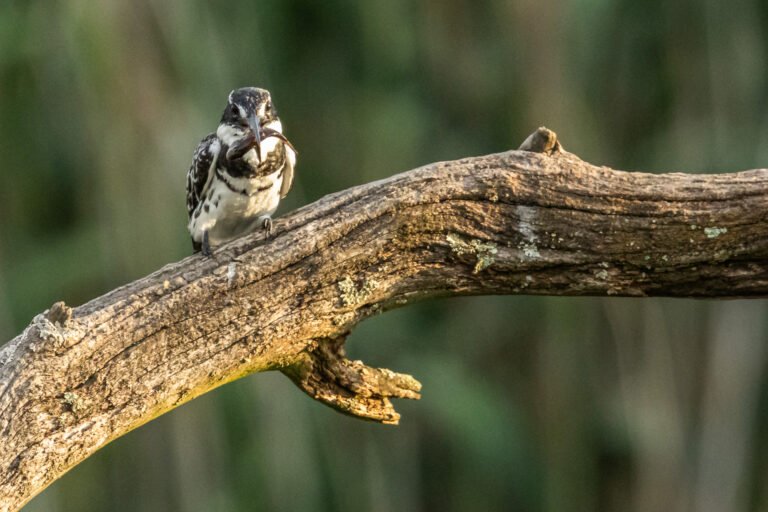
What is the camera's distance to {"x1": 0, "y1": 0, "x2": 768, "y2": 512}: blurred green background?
5.58 m

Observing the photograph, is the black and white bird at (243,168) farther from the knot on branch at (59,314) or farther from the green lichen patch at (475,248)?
the knot on branch at (59,314)

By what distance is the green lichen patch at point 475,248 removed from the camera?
3168mm

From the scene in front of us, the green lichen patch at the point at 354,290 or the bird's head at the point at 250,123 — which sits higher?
the bird's head at the point at 250,123

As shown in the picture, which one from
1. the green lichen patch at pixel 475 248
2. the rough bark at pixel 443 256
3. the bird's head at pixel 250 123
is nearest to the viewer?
the rough bark at pixel 443 256

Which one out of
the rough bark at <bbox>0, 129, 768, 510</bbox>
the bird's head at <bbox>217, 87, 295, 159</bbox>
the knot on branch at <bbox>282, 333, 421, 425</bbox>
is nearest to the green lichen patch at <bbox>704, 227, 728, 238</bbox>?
the rough bark at <bbox>0, 129, 768, 510</bbox>

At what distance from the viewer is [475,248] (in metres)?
3.17

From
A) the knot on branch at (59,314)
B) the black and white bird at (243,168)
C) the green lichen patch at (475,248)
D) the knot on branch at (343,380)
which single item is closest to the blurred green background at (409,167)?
the black and white bird at (243,168)

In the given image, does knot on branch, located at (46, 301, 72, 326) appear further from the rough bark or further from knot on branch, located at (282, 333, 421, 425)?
knot on branch, located at (282, 333, 421, 425)

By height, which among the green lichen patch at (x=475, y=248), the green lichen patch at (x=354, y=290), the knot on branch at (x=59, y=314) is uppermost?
the green lichen patch at (x=475, y=248)

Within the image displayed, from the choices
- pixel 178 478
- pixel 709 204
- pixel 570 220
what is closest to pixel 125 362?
pixel 570 220

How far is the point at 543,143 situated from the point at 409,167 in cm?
316

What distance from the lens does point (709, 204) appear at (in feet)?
10.4

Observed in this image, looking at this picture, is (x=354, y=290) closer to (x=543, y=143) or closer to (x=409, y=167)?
(x=543, y=143)

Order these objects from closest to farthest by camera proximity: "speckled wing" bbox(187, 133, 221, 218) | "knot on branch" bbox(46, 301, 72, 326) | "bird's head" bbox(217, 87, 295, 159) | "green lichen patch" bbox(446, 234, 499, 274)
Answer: "knot on branch" bbox(46, 301, 72, 326) < "green lichen patch" bbox(446, 234, 499, 274) < "bird's head" bbox(217, 87, 295, 159) < "speckled wing" bbox(187, 133, 221, 218)
